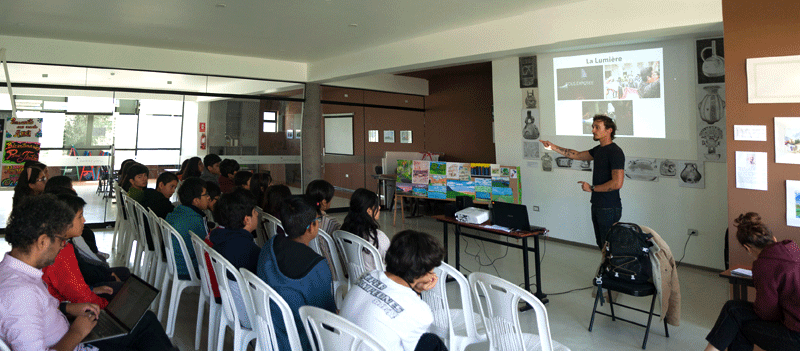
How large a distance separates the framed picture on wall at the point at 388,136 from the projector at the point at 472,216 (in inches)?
240

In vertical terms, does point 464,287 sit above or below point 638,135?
below

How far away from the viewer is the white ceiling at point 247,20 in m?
4.93

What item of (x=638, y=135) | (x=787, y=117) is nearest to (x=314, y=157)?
(x=638, y=135)

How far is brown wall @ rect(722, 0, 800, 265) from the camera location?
3.37 metres

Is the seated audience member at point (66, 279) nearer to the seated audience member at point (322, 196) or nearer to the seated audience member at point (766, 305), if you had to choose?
the seated audience member at point (322, 196)

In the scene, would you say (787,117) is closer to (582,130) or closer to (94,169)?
(582,130)

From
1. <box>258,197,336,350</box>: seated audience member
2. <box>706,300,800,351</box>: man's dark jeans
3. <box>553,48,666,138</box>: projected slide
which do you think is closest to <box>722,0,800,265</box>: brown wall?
<box>706,300,800,351</box>: man's dark jeans

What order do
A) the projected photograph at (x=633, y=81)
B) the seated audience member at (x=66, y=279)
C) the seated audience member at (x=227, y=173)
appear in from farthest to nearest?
the seated audience member at (x=227, y=173) → the projected photograph at (x=633, y=81) → the seated audience member at (x=66, y=279)

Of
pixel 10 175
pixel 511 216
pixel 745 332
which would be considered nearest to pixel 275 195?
pixel 511 216

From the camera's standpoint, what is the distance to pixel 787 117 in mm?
3393

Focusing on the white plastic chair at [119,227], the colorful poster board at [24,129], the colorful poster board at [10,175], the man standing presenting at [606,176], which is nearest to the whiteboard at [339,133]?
the white plastic chair at [119,227]

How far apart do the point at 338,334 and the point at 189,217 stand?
2.47 meters

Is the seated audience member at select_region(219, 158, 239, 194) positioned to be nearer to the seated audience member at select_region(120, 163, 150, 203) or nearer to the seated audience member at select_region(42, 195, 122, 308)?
the seated audience member at select_region(120, 163, 150, 203)

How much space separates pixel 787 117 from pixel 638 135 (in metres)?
2.32
